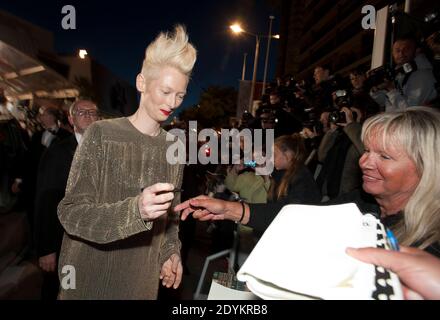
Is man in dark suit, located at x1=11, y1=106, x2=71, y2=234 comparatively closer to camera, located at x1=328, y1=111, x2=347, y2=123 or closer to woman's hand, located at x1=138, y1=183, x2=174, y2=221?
camera, located at x1=328, y1=111, x2=347, y2=123

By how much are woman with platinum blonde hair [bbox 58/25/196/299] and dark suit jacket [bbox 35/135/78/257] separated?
1.41 meters

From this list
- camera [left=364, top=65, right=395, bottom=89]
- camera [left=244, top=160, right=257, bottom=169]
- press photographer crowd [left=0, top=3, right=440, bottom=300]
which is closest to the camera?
press photographer crowd [left=0, top=3, right=440, bottom=300]

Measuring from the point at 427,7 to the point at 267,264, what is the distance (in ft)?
31.1

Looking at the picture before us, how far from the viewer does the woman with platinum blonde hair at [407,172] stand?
148 cm

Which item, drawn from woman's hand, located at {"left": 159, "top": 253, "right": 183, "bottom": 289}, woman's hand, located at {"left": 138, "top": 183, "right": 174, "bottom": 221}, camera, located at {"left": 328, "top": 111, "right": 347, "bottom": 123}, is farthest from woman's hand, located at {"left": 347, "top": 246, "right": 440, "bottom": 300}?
camera, located at {"left": 328, "top": 111, "right": 347, "bottom": 123}

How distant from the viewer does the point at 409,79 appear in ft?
11.8

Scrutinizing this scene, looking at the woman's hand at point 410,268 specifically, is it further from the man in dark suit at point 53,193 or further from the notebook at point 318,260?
the man in dark suit at point 53,193

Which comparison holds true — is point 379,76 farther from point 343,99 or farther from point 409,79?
point 409,79

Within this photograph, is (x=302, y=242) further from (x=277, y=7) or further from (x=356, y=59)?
(x=277, y=7)

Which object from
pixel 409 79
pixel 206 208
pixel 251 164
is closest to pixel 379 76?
pixel 409 79

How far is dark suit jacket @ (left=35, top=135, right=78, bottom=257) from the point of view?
3.01 metres

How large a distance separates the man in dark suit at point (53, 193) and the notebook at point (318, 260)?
2.67 metres

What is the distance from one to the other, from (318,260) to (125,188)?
1214 millimetres
